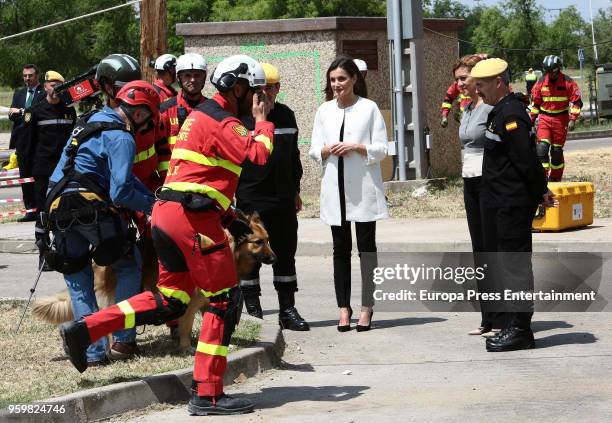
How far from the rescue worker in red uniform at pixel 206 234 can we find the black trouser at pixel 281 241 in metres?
2.77

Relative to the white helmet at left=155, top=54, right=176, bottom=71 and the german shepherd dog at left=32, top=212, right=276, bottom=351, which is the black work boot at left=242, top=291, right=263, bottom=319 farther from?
the white helmet at left=155, top=54, right=176, bottom=71

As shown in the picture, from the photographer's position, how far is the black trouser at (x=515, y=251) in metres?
8.58

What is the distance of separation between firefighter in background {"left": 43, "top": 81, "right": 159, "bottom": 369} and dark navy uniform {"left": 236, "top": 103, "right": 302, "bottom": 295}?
1.99 meters

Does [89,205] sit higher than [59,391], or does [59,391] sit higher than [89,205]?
[89,205]

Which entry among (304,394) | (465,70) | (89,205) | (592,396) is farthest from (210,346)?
(465,70)

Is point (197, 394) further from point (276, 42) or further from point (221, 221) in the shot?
point (276, 42)

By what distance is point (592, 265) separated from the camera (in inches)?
500

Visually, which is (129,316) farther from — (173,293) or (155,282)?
(155,282)

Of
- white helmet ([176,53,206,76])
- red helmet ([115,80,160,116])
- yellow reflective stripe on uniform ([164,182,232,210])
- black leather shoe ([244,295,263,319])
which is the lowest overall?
black leather shoe ([244,295,263,319])

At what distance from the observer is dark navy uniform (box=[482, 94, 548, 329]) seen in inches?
333

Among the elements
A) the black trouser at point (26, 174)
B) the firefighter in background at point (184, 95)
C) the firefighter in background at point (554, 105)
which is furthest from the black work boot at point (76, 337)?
Answer: the firefighter in background at point (554, 105)

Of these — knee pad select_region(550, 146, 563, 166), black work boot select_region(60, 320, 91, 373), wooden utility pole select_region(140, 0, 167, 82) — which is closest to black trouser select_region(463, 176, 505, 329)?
black work boot select_region(60, 320, 91, 373)

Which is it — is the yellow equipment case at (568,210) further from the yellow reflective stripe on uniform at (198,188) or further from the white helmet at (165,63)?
the yellow reflective stripe on uniform at (198,188)

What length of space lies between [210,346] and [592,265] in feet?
22.0
